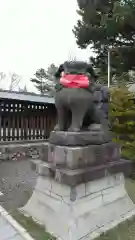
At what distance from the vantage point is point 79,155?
282 centimetres

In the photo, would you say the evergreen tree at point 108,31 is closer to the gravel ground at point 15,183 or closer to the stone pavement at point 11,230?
the gravel ground at point 15,183

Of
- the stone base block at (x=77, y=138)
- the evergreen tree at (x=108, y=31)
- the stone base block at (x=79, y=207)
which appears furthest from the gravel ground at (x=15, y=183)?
the evergreen tree at (x=108, y=31)

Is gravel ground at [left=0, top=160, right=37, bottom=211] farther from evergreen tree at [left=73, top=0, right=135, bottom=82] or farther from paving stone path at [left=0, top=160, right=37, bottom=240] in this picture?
evergreen tree at [left=73, top=0, right=135, bottom=82]

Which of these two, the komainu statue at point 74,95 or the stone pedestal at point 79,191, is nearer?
the stone pedestal at point 79,191

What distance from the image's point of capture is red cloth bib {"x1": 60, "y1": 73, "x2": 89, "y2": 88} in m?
2.97

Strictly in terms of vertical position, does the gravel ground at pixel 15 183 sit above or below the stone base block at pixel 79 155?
below

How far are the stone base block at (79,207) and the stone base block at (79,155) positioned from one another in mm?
276

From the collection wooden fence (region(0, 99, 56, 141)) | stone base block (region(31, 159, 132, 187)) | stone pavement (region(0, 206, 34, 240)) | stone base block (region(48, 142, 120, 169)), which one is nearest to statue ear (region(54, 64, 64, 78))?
stone base block (region(48, 142, 120, 169))

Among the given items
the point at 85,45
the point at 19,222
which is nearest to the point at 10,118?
the point at 19,222

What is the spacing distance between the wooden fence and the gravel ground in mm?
1032

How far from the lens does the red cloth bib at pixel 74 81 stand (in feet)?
9.75

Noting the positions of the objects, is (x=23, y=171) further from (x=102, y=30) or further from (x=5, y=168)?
(x=102, y=30)

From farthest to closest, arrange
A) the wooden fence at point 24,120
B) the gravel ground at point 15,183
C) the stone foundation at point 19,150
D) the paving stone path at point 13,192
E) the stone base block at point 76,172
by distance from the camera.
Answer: the wooden fence at point 24,120, the stone foundation at point 19,150, the gravel ground at point 15,183, the paving stone path at point 13,192, the stone base block at point 76,172

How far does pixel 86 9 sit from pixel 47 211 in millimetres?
12790
